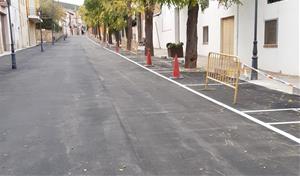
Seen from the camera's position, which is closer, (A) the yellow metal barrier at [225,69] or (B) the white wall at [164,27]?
(A) the yellow metal barrier at [225,69]

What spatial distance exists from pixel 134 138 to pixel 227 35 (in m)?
16.9

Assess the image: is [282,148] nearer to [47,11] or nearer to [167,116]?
[167,116]

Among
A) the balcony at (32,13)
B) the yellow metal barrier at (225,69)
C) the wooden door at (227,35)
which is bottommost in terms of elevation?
the yellow metal barrier at (225,69)

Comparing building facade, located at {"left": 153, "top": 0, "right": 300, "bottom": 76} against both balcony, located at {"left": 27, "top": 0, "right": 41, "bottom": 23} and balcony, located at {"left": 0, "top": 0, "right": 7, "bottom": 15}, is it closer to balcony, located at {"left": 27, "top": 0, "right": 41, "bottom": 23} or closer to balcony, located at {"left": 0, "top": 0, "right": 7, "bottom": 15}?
balcony, located at {"left": 0, "top": 0, "right": 7, "bottom": 15}

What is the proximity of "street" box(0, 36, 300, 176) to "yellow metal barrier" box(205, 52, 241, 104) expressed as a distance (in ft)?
3.87

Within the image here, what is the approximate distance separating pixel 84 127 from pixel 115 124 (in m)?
0.60

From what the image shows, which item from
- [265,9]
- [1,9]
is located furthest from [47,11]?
[265,9]

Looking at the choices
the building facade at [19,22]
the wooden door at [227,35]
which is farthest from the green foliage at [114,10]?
the wooden door at [227,35]

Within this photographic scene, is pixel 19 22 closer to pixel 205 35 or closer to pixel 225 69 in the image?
pixel 205 35

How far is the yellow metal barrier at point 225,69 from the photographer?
10.9m

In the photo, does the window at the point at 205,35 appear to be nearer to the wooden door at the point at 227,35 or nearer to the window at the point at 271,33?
the wooden door at the point at 227,35

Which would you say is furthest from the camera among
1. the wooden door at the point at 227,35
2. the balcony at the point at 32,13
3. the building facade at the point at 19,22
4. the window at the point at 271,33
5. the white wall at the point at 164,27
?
the balcony at the point at 32,13

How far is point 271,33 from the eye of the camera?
16922 millimetres

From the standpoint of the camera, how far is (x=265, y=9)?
17.3 metres
